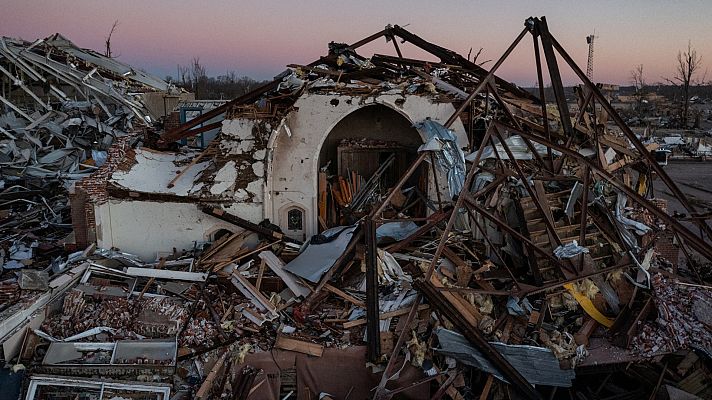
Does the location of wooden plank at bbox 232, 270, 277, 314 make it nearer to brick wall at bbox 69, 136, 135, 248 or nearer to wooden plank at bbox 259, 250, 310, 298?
wooden plank at bbox 259, 250, 310, 298

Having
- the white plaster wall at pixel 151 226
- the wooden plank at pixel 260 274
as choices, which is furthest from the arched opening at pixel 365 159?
the wooden plank at pixel 260 274

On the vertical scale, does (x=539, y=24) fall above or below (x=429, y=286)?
above

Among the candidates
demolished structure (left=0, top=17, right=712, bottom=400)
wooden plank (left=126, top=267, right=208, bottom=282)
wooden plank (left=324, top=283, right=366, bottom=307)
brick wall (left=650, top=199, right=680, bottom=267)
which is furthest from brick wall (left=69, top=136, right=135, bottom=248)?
brick wall (left=650, top=199, right=680, bottom=267)

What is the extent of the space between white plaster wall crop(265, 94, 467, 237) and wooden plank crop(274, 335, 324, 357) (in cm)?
439

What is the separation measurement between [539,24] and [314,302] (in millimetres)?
8083

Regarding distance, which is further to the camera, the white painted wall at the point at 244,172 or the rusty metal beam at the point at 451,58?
the rusty metal beam at the point at 451,58

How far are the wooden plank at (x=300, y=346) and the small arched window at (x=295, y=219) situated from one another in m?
4.55

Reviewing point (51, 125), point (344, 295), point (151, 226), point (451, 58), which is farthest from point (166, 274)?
point (51, 125)

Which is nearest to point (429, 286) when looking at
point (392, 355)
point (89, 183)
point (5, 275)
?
point (392, 355)

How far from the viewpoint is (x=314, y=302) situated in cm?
1096

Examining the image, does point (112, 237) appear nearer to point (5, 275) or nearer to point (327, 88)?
point (5, 275)

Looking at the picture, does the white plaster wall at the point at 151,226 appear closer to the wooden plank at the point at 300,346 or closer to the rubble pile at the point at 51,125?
the rubble pile at the point at 51,125

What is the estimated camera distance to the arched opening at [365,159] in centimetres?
1480

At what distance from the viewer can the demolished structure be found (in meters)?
9.47
